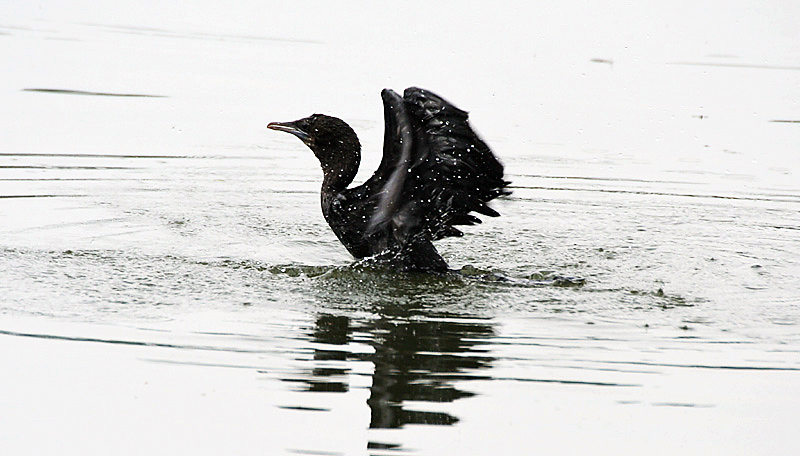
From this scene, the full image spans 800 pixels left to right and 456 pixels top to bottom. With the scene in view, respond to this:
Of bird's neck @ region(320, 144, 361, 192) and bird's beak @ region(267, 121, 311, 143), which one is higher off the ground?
bird's beak @ region(267, 121, 311, 143)

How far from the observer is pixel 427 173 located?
716 centimetres

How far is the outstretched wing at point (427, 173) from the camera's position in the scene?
679 cm

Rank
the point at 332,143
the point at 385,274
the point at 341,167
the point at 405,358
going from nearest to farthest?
the point at 405,358 → the point at 385,274 → the point at 341,167 → the point at 332,143

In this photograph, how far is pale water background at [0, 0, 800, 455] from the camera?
5.02 m

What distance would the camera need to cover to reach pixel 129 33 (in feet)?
54.1

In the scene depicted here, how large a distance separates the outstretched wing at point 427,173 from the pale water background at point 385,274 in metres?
0.36

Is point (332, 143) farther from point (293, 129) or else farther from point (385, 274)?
point (385, 274)

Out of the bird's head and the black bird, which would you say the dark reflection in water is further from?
the bird's head

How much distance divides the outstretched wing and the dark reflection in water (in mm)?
1026

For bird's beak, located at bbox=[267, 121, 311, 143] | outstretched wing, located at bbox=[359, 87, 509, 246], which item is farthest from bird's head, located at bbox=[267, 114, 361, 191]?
outstretched wing, located at bbox=[359, 87, 509, 246]

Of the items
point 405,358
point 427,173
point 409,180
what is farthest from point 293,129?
point 405,358

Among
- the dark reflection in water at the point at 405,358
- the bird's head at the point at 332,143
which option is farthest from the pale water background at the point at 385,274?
the bird's head at the point at 332,143

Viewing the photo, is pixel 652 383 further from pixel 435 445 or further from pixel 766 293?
pixel 766 293

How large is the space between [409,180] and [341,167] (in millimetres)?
877
